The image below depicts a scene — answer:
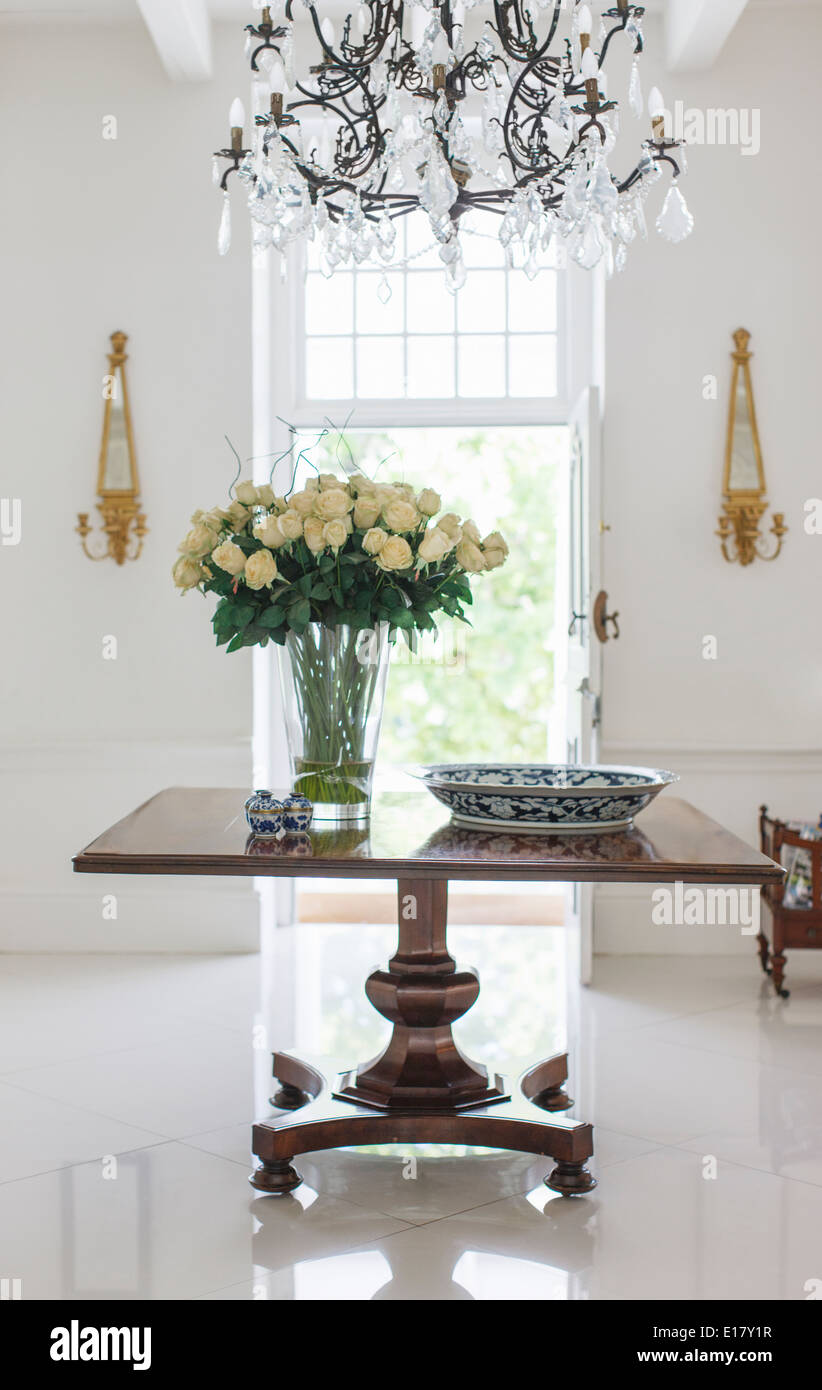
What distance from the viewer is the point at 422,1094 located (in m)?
2.79

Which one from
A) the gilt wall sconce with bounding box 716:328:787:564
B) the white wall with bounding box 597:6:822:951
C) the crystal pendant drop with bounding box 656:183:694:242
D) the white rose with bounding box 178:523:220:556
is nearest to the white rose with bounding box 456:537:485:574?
the white rose with bounding box 178:523:220:556

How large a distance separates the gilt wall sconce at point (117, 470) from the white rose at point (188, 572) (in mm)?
2318

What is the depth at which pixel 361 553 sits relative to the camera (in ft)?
8.48

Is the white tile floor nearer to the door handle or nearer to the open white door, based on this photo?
the open white door

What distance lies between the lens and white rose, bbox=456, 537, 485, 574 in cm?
261

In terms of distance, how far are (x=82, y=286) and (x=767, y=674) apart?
2.90m

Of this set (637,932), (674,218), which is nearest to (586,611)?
(637,932)

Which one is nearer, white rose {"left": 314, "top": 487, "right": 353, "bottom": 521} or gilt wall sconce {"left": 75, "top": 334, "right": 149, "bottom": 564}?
white rose {"left": 314, "top": 487, "right": 353, "bottom": 521}

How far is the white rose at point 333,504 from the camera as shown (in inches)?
99.3

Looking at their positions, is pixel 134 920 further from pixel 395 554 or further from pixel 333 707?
pixel 395 554

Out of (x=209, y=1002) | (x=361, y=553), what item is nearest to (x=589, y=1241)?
(x=361, y=553)

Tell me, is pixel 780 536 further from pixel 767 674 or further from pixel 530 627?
pixel 530 627

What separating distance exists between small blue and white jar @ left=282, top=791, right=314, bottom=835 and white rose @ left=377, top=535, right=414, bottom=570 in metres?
0.48

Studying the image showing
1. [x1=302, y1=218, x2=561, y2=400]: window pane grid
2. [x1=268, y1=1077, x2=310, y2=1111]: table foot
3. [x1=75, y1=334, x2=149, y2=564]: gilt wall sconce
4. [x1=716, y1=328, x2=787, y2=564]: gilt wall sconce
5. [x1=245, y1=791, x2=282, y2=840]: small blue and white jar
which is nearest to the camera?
[x1=245, y1=791, x2=282, y2=840]: small blue and white jar
